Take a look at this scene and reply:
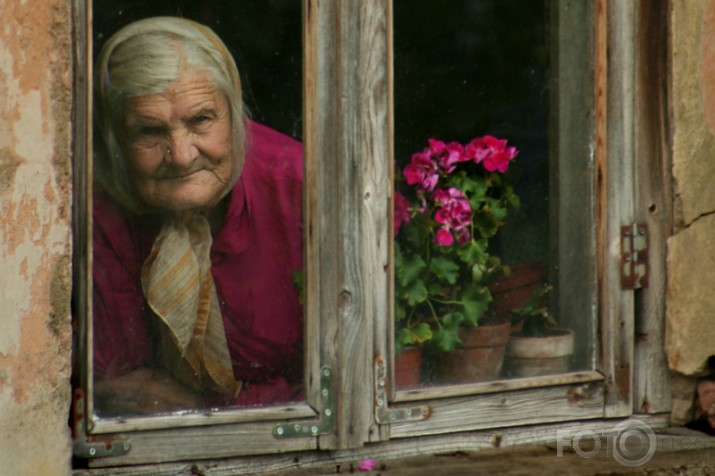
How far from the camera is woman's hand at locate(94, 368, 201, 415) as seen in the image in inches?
114

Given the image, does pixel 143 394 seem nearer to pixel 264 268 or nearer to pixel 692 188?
pixel 264 268

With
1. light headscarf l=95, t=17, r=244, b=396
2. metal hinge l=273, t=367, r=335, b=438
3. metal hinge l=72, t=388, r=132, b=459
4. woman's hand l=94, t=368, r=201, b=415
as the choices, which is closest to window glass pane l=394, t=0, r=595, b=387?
metal hinge l=273, t=367, r=335, b=438

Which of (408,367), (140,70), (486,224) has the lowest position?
(408,367)

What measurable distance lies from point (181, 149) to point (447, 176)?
75 cm

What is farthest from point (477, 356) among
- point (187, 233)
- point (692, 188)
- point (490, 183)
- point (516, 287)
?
point (187, 233)

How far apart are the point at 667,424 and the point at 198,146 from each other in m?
1.57

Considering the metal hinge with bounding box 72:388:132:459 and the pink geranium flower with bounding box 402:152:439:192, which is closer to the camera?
the metal hinge with bounding box 72:388:132:459

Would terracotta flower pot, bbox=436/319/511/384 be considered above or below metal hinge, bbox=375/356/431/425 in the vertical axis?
above

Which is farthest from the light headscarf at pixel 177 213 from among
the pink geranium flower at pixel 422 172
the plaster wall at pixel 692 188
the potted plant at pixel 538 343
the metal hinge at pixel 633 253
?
the plaster wall at pixel 692 188

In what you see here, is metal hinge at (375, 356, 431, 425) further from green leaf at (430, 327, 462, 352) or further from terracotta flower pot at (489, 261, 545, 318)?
terracotta flower pot at (489, 261, 545, 318)

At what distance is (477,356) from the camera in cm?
334

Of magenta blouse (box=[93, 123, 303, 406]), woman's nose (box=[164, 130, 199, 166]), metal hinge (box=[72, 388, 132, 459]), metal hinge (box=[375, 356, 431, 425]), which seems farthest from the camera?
metal hinge (box=[375, 356, 431, 425])

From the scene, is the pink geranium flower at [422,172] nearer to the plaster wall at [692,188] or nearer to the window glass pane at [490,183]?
the window glass pane at [490,183]

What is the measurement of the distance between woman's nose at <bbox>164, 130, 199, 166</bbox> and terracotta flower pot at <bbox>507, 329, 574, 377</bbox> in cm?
103
